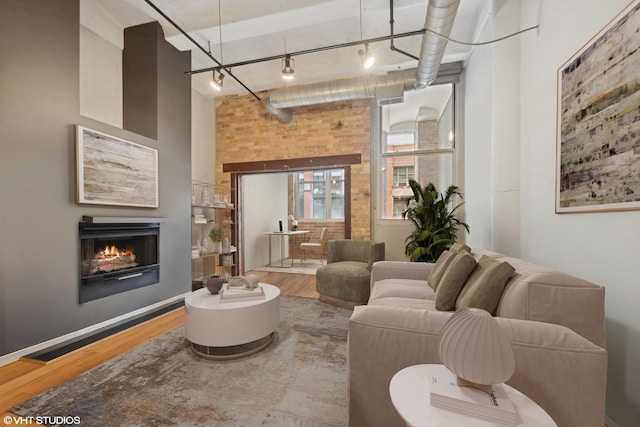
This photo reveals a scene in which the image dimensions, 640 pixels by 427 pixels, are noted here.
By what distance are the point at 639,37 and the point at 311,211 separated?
6.77 m

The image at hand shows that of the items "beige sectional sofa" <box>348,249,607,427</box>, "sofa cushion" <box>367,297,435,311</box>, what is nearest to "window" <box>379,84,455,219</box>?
"sofa cushion" <box>367,297,435,311</box>

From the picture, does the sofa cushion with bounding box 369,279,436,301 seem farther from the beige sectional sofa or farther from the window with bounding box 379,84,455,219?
the window with bounding box 379,84,455,219

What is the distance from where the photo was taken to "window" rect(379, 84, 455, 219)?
4.49 meters

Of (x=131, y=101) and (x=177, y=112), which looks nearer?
(x=131, y=101)

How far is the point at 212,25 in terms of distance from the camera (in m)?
3.34

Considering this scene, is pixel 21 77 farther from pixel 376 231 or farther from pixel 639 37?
pixel 376 231

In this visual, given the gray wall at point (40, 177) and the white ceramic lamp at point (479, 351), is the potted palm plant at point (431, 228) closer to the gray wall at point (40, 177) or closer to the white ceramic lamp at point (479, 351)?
the white ceramic lamp at point (479, 351)

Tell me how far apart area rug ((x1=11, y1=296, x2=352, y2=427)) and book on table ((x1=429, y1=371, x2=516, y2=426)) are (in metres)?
0.85

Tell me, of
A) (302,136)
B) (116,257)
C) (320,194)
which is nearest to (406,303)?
(116,257)

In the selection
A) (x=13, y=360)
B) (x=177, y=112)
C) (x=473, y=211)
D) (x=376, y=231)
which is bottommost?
(x=13, y=360)

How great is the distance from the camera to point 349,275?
11.2 feet

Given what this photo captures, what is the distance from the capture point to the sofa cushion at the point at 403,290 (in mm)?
2238

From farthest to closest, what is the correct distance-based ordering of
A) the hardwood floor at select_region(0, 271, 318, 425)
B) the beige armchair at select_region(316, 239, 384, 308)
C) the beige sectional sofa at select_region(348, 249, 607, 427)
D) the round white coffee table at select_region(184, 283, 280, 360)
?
the beige armchair at select_region(316, 239, 384, 308) < the round white coffee table at select_region(184, 283, 280, 360) < the hardwood floor at select_region(0, 271, 318, 425) < the beige sectional sofa at select_region(348, 249, 607, 427)

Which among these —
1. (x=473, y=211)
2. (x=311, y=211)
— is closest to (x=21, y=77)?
(x=473, y=211)
